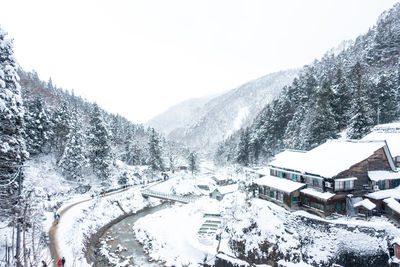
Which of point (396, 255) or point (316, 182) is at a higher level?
point (316, 182)

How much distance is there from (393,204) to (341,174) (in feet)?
15.8

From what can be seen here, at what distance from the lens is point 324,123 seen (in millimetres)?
36625

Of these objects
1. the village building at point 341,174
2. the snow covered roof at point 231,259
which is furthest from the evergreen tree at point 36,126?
the village building at point 341,174

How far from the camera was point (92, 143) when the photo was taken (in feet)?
143

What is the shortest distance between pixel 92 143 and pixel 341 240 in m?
42.7

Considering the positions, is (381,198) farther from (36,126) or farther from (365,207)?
(36,126)

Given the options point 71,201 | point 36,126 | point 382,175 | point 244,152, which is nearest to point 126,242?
point 71,201

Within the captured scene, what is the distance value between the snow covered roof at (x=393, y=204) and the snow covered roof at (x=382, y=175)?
2.33 metres

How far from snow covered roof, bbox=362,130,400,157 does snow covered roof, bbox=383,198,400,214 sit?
8.96 meters

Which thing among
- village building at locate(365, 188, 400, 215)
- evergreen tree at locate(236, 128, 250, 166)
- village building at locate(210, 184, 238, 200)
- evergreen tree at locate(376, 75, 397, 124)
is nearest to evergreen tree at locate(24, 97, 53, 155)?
village building at locate(210, 184, 238, 200)

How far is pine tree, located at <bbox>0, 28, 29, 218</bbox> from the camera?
16.4 m

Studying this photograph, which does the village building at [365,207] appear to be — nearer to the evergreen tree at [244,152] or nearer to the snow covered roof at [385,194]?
the snow covered roof at [385,194]

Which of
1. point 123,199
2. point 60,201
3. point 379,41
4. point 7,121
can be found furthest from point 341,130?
point 60,201

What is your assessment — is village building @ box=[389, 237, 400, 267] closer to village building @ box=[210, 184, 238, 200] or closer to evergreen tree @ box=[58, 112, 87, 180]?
village building @ box=[210, 184, 238, 200]
